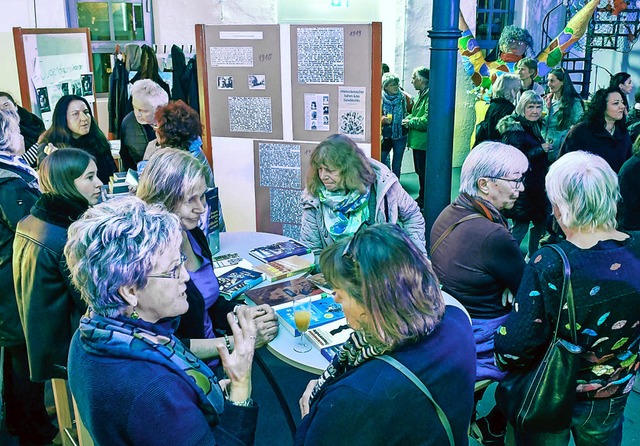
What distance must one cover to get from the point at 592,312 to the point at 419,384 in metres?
0.81

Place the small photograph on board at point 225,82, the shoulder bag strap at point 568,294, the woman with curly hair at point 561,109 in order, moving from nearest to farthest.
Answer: the shoulder bag strap at point 568,294
the small photograph on board at point 225,82
the woman with curly hair at point 561,109

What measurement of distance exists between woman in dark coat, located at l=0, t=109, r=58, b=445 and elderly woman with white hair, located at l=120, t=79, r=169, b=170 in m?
1.36

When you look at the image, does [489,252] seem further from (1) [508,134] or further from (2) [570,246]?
(1) [508,134]

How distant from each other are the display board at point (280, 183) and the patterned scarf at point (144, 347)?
265 cm

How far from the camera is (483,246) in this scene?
2.43 metres

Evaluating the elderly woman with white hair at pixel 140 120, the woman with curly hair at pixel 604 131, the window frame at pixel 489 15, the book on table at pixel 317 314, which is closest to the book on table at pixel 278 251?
the book on table at pixel 317 314

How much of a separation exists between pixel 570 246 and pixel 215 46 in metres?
3.05

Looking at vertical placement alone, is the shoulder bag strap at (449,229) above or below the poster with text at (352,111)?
below

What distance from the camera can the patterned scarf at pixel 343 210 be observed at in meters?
3.13

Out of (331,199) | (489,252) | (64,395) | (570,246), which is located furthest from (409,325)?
(64,395)

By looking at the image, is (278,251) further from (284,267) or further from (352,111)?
(352,111)

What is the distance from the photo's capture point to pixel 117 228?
1.53 m

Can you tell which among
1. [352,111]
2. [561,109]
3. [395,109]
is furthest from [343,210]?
[395,109]

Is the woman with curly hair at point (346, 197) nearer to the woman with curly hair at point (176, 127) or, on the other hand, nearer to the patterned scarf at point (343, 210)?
the patterned scarf at point (343, 210)
